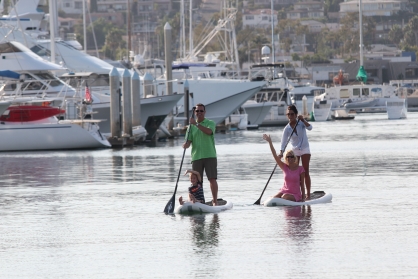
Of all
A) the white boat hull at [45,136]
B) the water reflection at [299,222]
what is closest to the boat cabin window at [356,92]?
the white boat hull at [45,136]

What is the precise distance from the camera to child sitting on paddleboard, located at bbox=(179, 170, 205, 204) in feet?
51.4

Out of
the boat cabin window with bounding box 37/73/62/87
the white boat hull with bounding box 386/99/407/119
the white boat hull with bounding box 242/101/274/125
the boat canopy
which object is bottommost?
the white boat hull with bounding box 386/99/407/119

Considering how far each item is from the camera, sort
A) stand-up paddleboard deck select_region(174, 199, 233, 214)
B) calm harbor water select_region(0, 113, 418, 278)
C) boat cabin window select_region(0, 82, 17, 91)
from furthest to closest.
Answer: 1. boat cabin window select_region(0, 82, 17, 91)
2. stand-up paddleboard deck select_region(174, 199, 233, 214)
3. calm harbor water select_region(0, 113, 418, 278)

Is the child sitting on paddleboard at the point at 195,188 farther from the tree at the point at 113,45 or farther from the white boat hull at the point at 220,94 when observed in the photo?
the tree at the point at 113,45

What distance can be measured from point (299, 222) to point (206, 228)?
121cm

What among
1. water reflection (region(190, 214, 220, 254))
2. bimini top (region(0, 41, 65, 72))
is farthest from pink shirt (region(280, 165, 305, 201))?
bimini top (region(0, 41, 65, 72))

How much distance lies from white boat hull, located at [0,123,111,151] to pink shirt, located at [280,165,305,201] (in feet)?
66.5

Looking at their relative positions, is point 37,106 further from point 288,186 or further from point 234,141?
point 288,186

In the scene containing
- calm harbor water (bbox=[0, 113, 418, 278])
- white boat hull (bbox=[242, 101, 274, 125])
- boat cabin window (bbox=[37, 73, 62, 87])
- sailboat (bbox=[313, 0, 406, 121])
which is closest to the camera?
calm harbor water (bbox=[0, 113, 418, 278])

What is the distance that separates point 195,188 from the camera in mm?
15883

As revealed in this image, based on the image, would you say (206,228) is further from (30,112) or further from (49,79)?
(49,79)

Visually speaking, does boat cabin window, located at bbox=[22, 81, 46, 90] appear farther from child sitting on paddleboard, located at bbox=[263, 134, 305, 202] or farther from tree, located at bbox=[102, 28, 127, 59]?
tree, located at bbox=[102, 28, 127, 59]

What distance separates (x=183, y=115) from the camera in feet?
173

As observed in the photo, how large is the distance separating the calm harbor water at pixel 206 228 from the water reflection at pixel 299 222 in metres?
0.01
